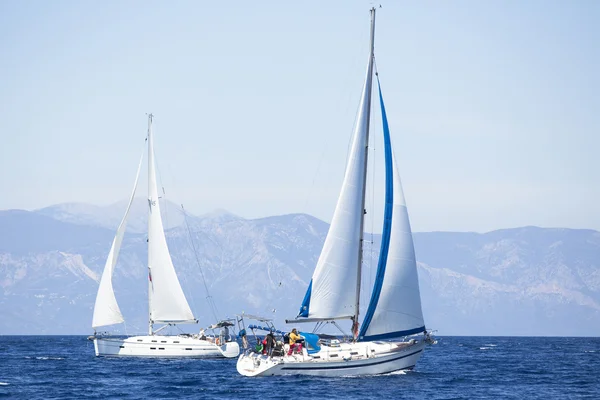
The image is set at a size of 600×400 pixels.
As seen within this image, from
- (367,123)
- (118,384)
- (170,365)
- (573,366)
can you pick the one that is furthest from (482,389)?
(573,366)

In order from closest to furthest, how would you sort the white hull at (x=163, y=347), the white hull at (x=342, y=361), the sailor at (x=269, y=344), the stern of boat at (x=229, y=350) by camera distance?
the white hull at (x=342, y=361) < the sailor at (x=269, y=344) < the white hull at (x=163, y=347) < the stern of boat at (x=229, y=350)

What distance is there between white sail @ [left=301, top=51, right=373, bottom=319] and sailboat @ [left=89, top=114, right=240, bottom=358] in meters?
28.7

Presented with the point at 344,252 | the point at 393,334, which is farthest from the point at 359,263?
the point at 393,334

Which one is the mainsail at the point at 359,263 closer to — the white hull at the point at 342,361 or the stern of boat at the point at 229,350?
the white hull at the point at 342,361

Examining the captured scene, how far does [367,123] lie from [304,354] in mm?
13686

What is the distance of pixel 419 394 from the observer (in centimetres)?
5628

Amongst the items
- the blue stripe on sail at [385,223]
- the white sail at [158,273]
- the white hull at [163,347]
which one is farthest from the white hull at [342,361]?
the white sail at [158,273]

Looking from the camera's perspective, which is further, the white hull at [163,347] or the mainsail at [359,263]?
the white hull at [163,347]

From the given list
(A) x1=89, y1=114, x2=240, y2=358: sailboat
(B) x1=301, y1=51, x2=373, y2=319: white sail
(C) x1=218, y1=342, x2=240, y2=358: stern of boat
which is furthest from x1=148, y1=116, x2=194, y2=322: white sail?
(B) x1=301, y1=51, x2=373, y2=319: white sail

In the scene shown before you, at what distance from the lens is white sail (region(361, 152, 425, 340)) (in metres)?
60.8

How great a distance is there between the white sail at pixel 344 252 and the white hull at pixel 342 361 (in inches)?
85.1

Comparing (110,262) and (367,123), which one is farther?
(110,262)

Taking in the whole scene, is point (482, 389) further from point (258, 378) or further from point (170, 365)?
point (170, 365)

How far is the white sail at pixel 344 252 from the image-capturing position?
60562 mm
